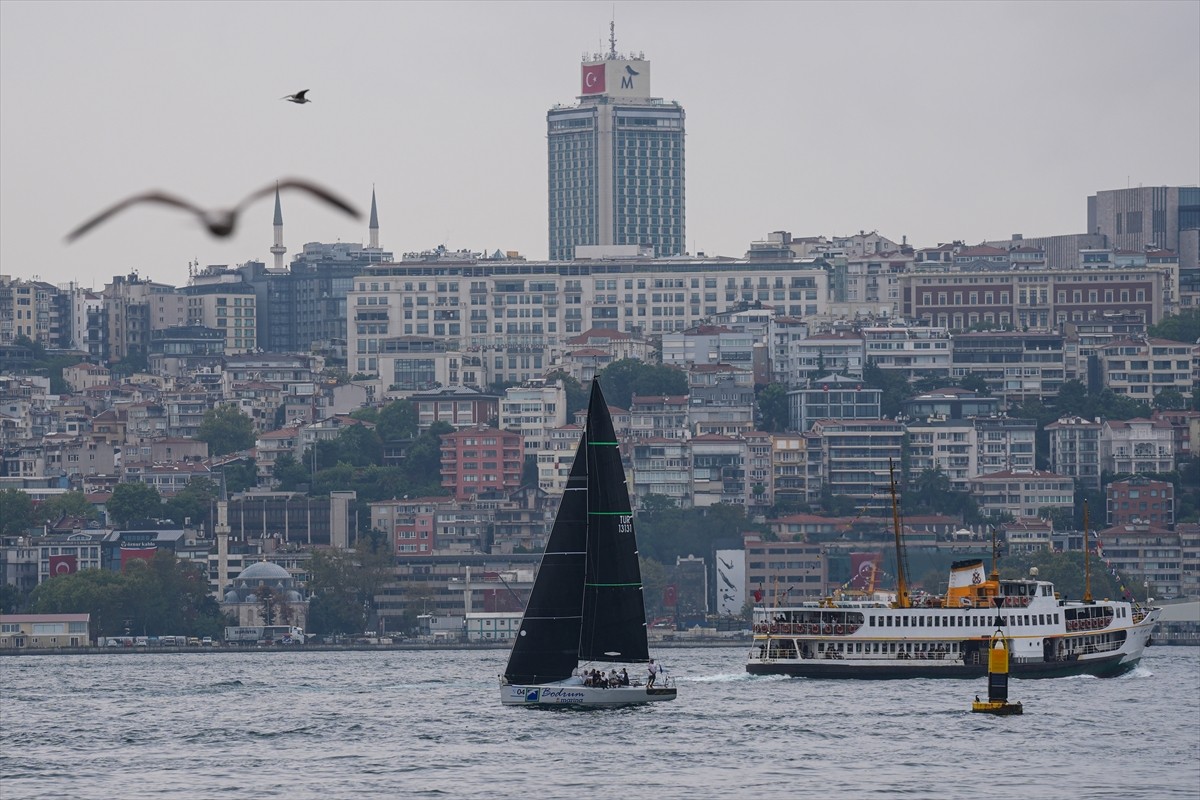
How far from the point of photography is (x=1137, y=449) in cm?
15362

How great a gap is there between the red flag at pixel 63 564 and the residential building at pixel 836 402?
40033 mm

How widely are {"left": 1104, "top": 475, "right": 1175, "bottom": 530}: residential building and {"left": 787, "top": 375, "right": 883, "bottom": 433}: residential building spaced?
15.1 m

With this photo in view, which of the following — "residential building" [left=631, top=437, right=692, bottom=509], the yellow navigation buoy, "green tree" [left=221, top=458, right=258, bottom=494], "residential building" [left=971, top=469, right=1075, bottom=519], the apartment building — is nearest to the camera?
the yellow navigation buoy

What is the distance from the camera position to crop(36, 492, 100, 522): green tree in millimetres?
145500

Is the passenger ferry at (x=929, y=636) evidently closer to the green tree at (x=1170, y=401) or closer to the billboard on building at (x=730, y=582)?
the billboard on building at (x=730, y=582)

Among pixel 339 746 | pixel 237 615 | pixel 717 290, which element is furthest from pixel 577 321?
pixel 339 746

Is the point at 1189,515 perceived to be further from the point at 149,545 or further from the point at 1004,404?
the point at 149,545

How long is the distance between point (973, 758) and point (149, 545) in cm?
8228

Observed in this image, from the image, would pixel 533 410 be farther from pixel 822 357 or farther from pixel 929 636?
pixel 929 636

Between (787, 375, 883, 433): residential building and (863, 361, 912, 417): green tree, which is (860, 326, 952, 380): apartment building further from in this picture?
(787, 375, 883, 433): residential building

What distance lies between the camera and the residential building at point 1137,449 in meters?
153

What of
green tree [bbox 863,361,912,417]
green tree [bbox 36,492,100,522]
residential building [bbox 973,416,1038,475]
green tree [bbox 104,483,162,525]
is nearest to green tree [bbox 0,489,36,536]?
green tree [bbox 36,492,100,522]

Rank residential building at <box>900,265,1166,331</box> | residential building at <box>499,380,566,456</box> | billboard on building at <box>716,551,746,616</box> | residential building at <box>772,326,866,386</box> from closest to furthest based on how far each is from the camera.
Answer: billboard on building at <box>716,551,746,616</box> → residential building at <box>499,380,566,456</box> → residential building at <box>772,326,866,386</box> → residential building at <box>900,265,1166,331</box>

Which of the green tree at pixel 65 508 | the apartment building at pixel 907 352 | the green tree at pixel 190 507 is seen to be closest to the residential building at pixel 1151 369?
the apartment building at pixel 907 352
